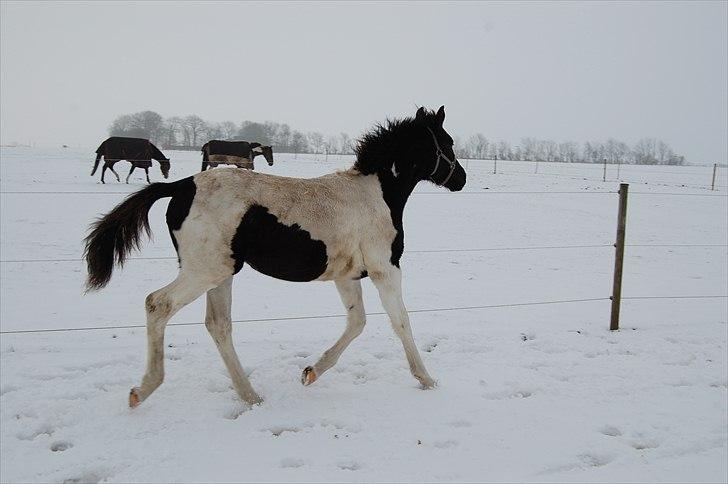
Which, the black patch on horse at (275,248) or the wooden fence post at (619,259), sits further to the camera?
the wooden fence post at (619,259)

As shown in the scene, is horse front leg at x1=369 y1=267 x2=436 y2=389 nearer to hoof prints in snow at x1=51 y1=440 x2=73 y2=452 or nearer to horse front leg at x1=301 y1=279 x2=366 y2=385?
horse front leg at x1=301 y1=279 x2=366 y2=385

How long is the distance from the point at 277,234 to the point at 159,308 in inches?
35.2

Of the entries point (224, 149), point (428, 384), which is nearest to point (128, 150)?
point (224, 149)

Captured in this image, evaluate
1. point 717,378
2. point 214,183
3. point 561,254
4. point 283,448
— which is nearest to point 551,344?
point 717,378

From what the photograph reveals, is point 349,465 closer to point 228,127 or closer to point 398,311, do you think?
point 398,311

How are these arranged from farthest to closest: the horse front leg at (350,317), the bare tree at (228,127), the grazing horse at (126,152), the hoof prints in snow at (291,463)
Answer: the bare tree at (228,127) < the grazing horse at (126,152) < the horse front leg at (350,317) < the hoof prints in snow at (291,463)

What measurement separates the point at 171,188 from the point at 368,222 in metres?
1.38

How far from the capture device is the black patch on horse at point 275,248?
10.8 feet

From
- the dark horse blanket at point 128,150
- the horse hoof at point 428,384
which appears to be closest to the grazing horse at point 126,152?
the dark horse blanket at point 128,150

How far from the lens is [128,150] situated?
1938cm

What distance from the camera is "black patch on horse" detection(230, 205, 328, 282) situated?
3.30 m

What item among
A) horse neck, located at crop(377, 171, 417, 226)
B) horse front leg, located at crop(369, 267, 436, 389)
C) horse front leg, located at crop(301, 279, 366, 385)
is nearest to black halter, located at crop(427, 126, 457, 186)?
horse neck, located at crop(377, 171, 417, 226)

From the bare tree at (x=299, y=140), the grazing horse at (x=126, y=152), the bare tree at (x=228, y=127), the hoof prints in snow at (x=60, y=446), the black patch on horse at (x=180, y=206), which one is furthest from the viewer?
the bare tree at (x=228, y=127)

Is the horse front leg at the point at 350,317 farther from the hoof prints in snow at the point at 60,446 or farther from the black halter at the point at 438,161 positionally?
the hoof prints in snow at the point at 60,446
